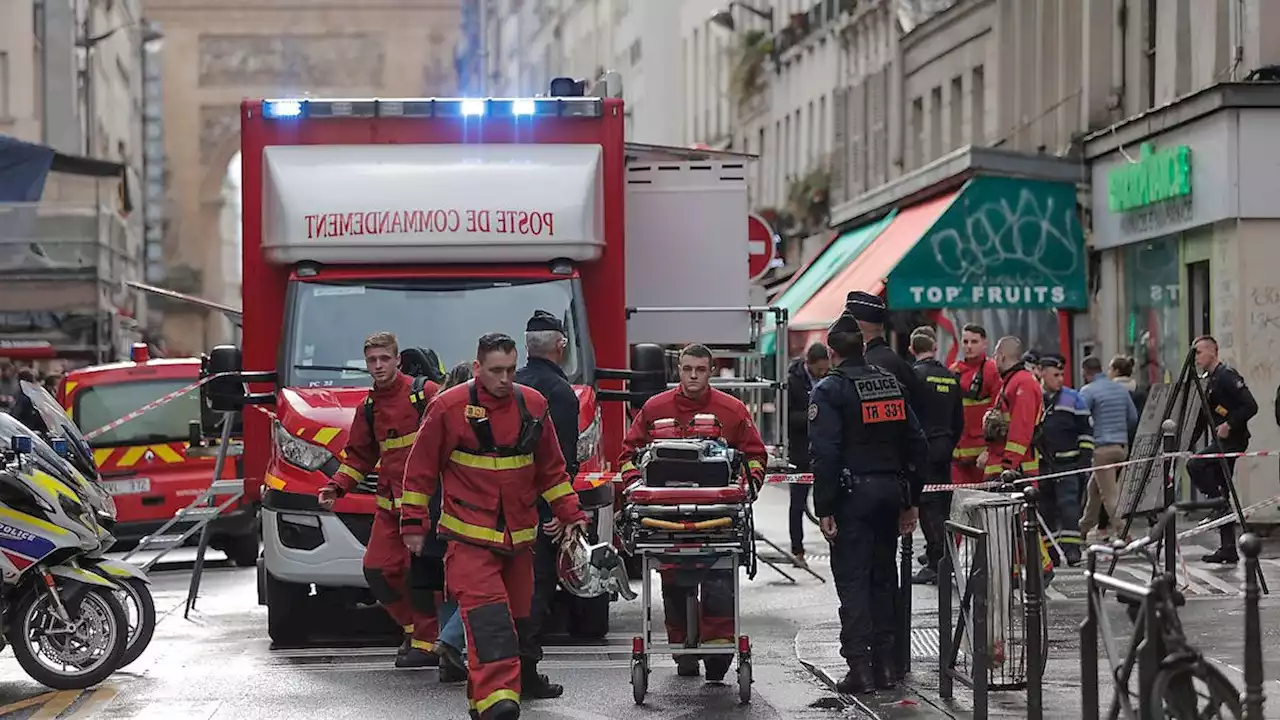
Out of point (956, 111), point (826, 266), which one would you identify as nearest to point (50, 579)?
point (826, 266)

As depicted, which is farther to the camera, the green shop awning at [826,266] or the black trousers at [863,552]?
the green shop awning at [826,266]

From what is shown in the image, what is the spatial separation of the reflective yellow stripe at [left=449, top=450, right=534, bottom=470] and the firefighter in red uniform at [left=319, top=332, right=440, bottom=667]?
88.9 inches

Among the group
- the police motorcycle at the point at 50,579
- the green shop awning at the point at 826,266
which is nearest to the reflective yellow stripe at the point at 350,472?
the police motorcycle at the point at 50,579

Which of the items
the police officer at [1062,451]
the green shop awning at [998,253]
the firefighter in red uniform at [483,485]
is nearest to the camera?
the firefighter in red uniform at [483,485]

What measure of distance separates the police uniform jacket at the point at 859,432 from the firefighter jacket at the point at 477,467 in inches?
55.5

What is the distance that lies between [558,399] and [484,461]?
5.58ft

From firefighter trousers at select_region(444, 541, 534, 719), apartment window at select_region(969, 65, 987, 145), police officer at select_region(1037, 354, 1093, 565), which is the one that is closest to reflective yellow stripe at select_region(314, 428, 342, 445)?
firefighter trousers at select_region(444, 541, 534, 719)

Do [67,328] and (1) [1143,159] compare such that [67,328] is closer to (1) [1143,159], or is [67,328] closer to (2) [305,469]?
(1) [1143,159]

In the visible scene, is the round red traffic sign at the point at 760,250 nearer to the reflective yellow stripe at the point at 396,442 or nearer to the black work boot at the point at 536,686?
the reflective yellow stripe at the point at 396,442

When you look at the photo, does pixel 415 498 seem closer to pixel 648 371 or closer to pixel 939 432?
pixel 648 371

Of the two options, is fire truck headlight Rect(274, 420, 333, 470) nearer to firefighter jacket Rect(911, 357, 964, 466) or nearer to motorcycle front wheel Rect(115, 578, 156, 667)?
motorcycle front wheel Rect(115, 578, 156, 667)

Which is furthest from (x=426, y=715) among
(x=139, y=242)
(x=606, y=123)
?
(x=139, y=242)

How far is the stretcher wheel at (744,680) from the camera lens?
11391mm

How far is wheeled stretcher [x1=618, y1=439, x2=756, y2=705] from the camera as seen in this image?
11297 mm
